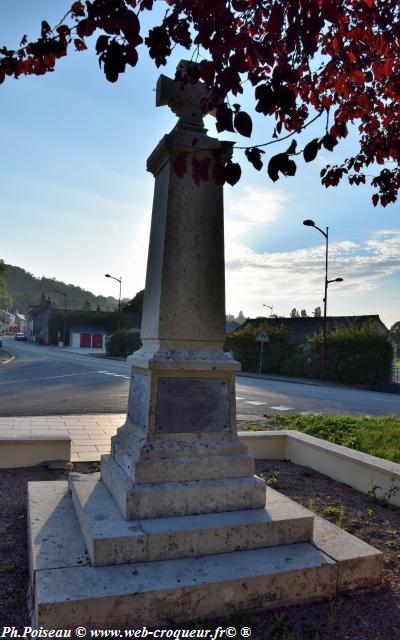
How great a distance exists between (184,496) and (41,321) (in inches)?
3480

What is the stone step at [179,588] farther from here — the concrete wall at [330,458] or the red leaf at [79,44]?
the red leaf at [79,44]

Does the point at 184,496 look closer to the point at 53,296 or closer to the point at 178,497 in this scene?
the point at 178,497

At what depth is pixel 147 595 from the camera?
2738 millimetres

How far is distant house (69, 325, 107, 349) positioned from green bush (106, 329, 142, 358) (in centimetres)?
2795

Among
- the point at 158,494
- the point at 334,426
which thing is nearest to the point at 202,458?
the point at 158,494

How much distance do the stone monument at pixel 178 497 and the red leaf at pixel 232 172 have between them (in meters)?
0.40

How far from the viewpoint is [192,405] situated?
378cm

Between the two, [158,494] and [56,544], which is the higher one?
[158,494]

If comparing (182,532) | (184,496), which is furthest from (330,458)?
(182,532)

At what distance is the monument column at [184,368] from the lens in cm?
356

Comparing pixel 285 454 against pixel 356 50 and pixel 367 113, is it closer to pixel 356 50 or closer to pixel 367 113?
pixel 367 113

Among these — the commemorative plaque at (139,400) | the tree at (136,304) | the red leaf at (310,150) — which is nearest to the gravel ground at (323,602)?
the commemorative plaque at (139,400)

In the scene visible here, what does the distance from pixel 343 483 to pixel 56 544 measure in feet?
10.9

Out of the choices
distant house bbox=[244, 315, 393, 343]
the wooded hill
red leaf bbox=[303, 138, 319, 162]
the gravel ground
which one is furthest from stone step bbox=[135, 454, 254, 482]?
the wooded hill
